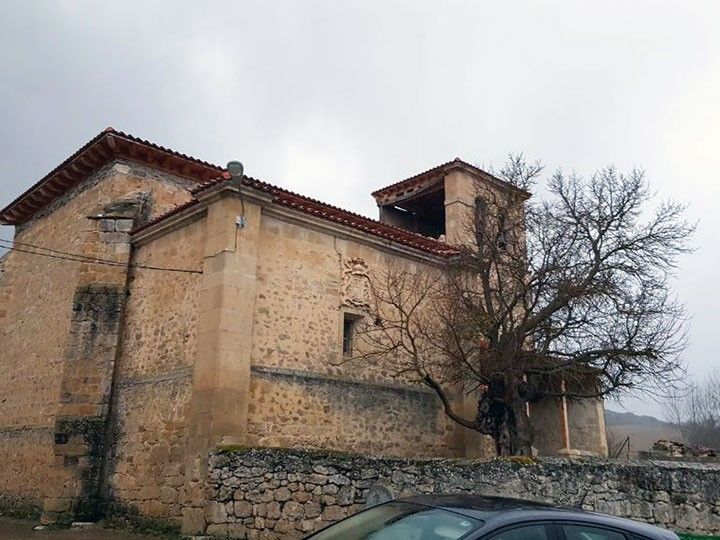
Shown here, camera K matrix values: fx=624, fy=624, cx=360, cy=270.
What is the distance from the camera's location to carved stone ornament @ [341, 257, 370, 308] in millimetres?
13594

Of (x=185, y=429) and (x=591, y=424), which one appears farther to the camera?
(x=591, y=424)

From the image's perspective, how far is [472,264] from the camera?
575 inches

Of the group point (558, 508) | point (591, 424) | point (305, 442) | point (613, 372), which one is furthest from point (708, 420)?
point (558, 508)

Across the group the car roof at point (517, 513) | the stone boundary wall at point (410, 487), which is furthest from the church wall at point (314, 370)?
the car roof at point (517, 513)

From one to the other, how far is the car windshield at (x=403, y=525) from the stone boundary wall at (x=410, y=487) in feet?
16.5

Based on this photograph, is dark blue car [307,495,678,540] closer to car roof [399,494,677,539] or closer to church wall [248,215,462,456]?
car roof [399,494,677,539]

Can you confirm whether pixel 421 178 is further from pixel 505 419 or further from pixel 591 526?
pixel 591 526

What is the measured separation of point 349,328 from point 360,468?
15.3 ft

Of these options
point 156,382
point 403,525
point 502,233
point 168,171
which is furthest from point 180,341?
point 403,525

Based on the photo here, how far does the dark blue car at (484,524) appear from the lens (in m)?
3.59

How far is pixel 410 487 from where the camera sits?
9.20 metres

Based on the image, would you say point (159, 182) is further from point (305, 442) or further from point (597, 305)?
point (597, 305)

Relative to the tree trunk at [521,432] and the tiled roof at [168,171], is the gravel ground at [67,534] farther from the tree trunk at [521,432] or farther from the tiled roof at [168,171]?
the tree trunk at [521,432]

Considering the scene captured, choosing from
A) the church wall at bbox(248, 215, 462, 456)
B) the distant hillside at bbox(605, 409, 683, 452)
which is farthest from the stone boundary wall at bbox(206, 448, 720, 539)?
the distant hillside at bbox(605, 409, 683, 452)
